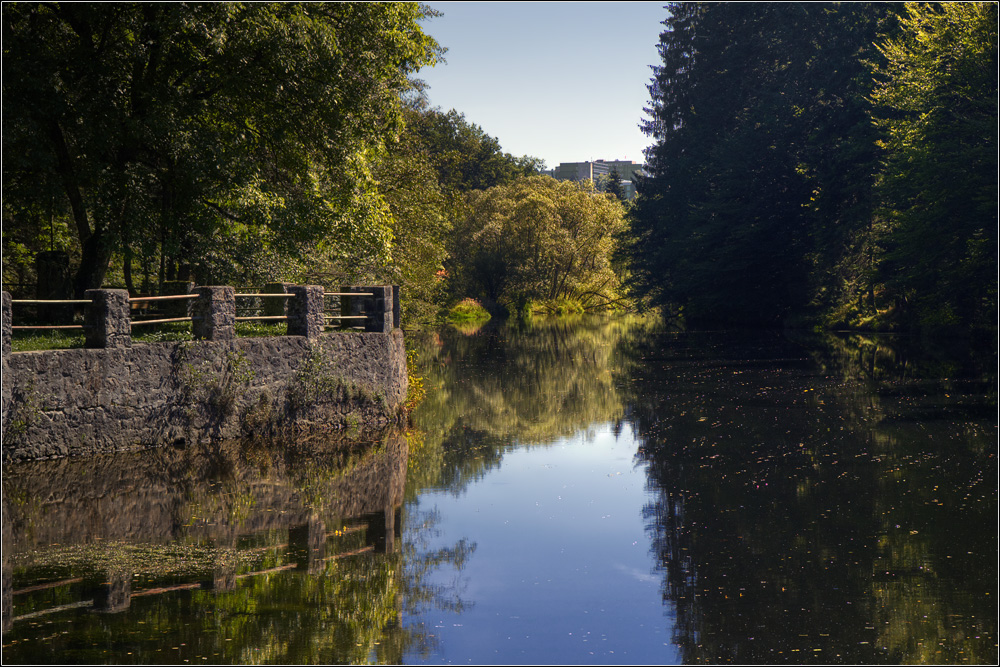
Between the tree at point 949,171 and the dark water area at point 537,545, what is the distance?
51.9 ft

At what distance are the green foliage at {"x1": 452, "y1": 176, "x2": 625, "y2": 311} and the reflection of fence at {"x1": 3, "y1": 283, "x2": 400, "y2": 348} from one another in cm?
5051

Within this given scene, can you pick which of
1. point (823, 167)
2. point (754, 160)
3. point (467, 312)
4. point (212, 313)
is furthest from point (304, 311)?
point (467, 312)

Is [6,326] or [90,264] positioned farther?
[90,264]

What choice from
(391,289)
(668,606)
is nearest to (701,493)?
(668,606)

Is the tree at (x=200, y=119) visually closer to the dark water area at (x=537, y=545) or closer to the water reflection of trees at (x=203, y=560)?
the dark water area at (x=537, y=545)

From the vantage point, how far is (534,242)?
237 ft

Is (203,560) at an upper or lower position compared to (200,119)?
lower

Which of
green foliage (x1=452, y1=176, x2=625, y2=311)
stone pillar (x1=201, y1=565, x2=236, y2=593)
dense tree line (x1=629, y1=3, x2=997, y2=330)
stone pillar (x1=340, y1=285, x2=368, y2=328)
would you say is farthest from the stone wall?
green foliage (x1=452, y1=176, x2=625, y2=311)

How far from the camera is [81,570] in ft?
27.7

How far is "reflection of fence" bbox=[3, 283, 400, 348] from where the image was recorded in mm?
13820

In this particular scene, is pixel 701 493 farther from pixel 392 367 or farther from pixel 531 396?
pixel 531 396

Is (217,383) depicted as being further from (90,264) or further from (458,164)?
(458,164)

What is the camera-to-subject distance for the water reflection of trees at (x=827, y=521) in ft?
23.0

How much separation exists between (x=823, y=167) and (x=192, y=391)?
3863 cm
